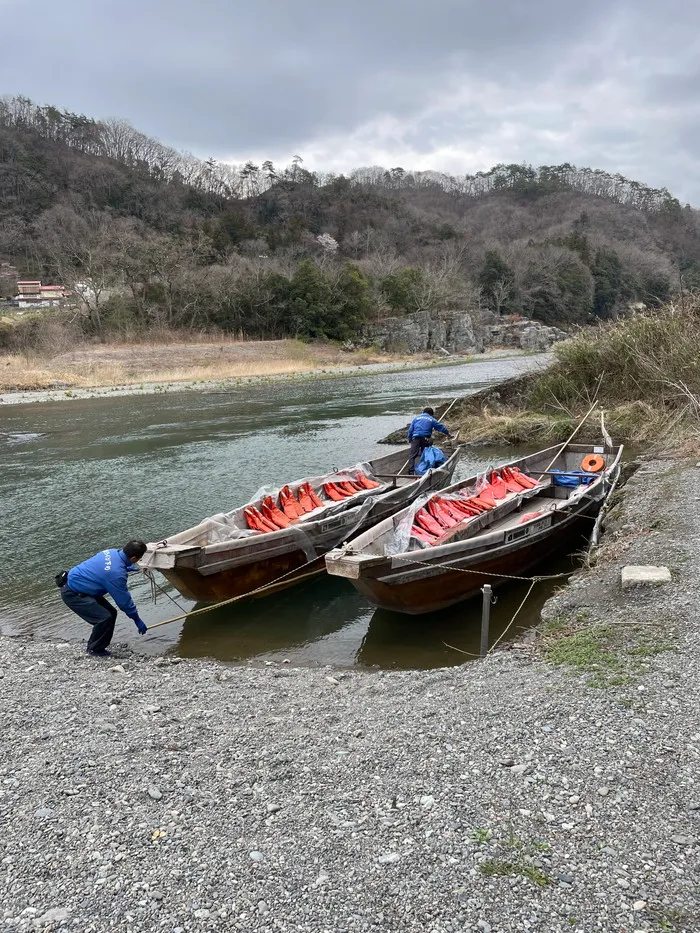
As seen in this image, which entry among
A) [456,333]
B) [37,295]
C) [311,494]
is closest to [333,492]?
[311,494]

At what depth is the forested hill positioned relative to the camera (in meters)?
58.0

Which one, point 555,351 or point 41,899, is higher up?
point 555,351

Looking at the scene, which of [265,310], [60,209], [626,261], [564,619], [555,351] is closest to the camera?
[564,619]

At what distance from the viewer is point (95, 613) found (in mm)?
7352

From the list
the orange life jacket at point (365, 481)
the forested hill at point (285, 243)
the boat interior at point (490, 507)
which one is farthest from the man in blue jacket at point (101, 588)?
the forested hill at point (285, 243)

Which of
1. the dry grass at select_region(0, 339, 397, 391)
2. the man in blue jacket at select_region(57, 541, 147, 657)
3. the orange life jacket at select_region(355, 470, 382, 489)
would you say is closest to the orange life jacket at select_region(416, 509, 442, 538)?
the orange life jacket at select_region(355, 470, 382, 489)

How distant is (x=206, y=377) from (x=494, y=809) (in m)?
44.5

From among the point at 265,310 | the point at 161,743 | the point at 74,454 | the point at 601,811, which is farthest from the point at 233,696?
the point at 265,310

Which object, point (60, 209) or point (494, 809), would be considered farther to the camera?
point (60, 209)

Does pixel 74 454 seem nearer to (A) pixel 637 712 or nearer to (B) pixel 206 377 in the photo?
(A) pixel 637 712

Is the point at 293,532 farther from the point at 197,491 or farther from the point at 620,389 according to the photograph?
the point at 620,389

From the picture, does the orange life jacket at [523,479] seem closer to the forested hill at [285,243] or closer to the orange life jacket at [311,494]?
the orange life jacket at [311,494]

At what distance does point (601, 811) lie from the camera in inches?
148

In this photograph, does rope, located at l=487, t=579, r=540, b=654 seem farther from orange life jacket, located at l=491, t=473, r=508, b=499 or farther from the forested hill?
the forested hill
